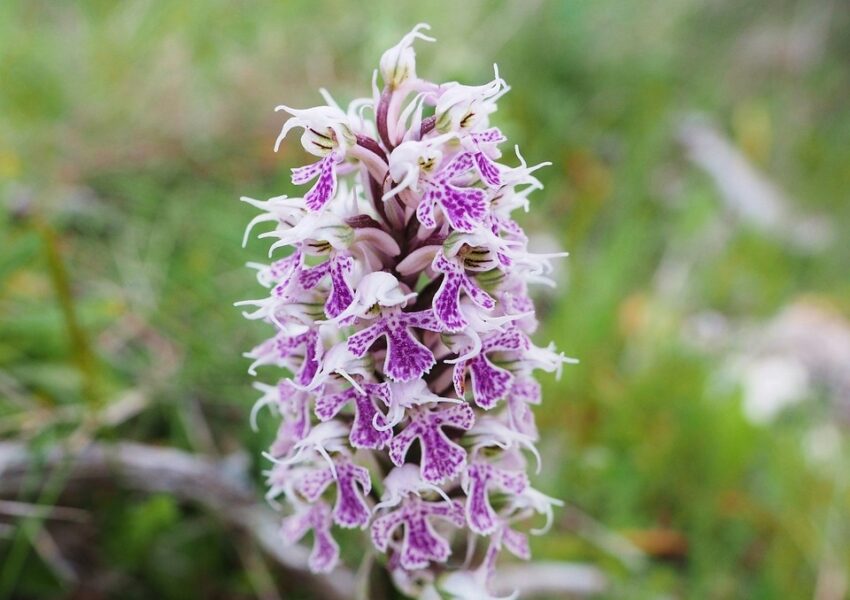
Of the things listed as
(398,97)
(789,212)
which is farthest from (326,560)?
(789,212)

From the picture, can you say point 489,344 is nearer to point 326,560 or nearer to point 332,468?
point 332,468

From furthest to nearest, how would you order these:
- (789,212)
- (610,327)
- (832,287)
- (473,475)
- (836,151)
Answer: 1. (836,151)
2. (789,212)
3. (832,287)
4. (610,327)
5. (473,475)

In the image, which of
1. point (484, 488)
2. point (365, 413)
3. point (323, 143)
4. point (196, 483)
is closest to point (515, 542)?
point (484, 488)

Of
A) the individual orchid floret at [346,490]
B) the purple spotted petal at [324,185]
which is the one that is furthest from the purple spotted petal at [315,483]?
the purple spotted petal at [324,185]

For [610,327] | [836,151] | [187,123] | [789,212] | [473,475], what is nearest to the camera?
[473,475]

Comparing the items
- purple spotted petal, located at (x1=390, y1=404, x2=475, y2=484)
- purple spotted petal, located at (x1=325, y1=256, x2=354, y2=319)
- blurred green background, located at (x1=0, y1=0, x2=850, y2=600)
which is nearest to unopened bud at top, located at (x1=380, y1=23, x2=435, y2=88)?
purple spotted petal, located at (x1=325, y1=256, x2=354, y2=319)

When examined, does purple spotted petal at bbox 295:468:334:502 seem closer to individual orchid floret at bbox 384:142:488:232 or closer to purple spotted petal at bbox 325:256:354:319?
purple spotted petal at bbox 325:256:354:319

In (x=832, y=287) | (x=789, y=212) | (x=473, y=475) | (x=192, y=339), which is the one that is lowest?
(x=473, y=475)
